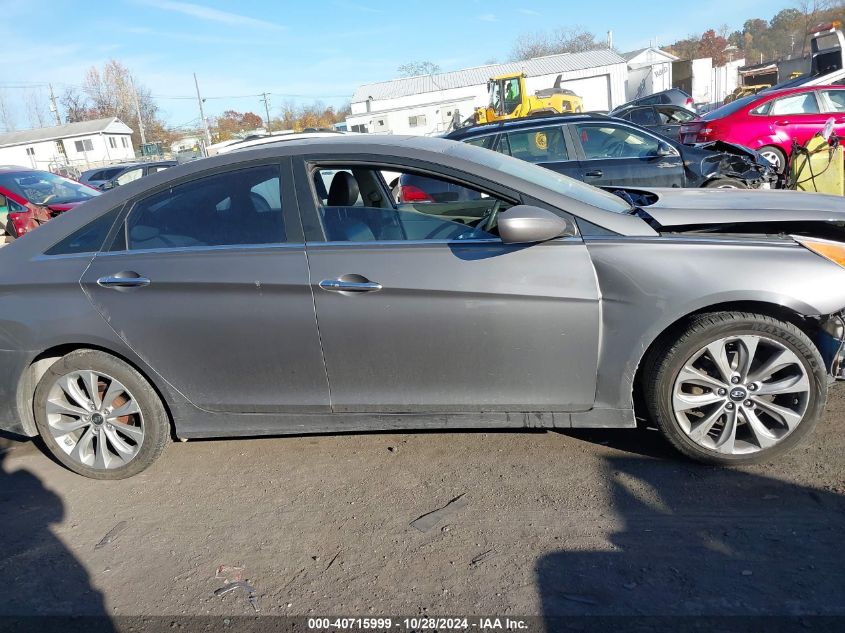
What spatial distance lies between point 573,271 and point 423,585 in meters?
1.51

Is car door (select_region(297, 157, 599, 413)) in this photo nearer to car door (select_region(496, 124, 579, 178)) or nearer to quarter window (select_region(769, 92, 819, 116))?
car door (select_region(496, 124, 579, 178))

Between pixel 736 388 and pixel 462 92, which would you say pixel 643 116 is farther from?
pixel 462 92

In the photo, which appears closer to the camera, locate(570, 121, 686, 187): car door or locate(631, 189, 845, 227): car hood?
locate(631, 189, 845, 227): car hood

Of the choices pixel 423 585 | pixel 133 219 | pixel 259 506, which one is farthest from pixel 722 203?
pixel 133 219

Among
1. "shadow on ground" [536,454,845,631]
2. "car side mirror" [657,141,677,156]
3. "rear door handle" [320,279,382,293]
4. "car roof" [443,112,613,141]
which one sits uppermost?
"car roof" [443,112,613,141]

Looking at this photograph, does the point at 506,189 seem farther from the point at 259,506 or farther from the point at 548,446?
the point at 259,506

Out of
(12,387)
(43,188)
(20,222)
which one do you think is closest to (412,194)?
(12,387)

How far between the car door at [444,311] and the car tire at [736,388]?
37 centimetres

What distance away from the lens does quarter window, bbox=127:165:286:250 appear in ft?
10.5

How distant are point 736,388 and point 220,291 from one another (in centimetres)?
253

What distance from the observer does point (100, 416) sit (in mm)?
3414

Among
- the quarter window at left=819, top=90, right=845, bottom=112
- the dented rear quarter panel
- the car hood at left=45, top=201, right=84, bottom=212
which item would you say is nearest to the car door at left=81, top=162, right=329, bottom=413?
the dented rear quarter panel

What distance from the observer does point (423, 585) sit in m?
2.47

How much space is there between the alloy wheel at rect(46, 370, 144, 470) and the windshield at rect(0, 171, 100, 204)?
691 cm
